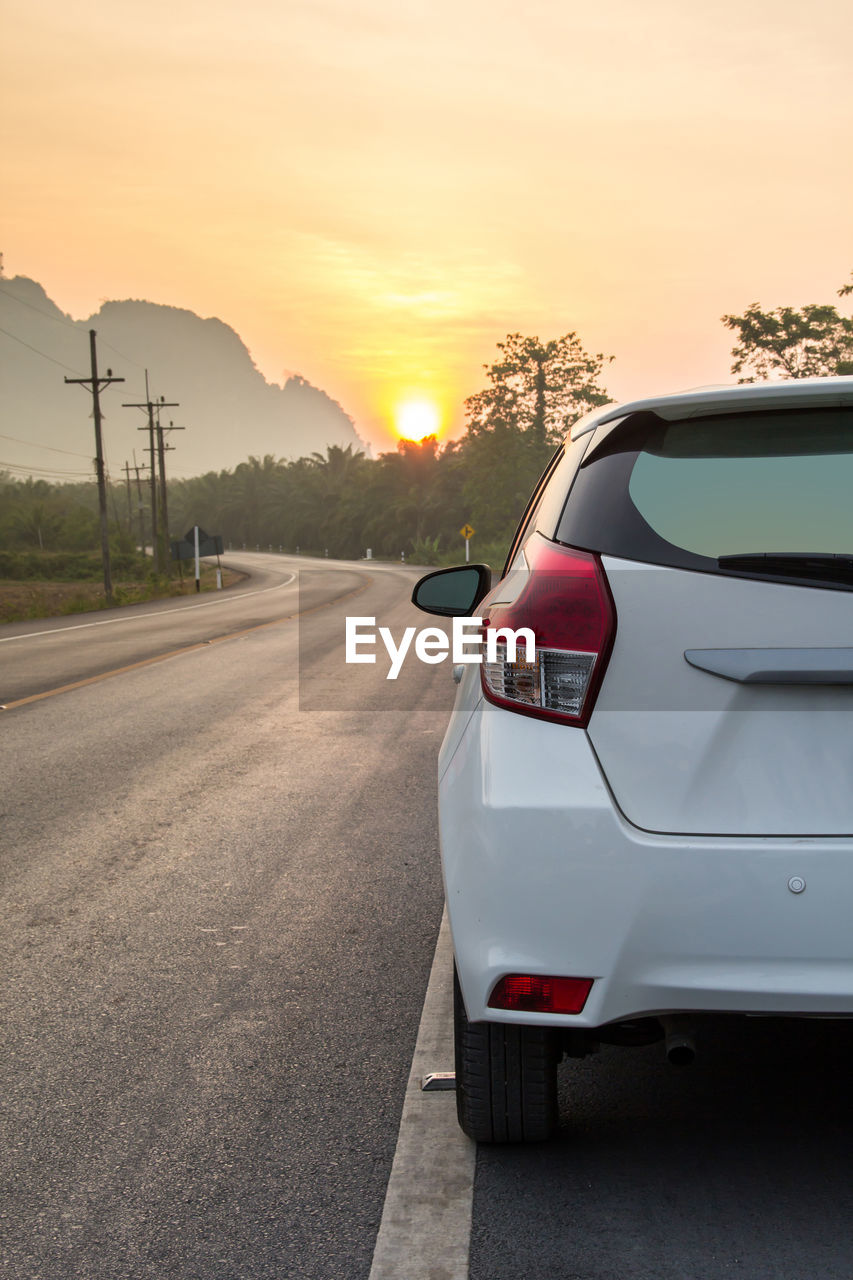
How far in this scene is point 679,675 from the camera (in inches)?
87.6

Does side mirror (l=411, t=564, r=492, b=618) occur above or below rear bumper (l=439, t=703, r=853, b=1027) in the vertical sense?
above

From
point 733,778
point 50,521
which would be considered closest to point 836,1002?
point 733,778

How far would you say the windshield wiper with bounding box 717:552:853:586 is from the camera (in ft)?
7.22

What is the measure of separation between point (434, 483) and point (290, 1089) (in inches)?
3959

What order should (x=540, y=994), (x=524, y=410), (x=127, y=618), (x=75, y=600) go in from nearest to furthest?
(x=540, y=994)
(x=127, y=618)
(x=75, y=600)
(x=524, y=410)

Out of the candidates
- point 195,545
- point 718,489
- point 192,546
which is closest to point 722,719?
point 718,489

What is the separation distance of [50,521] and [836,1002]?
118 m

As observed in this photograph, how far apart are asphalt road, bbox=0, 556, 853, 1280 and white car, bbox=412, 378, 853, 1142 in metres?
0.36

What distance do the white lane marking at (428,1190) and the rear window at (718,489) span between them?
1.38 metres

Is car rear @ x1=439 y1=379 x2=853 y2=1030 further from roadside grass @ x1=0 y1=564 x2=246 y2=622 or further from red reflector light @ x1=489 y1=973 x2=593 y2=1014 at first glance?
roadside grass @ x1=0 y1=564 x2=246 y2=622

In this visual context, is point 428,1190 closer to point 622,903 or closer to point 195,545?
point 622,903

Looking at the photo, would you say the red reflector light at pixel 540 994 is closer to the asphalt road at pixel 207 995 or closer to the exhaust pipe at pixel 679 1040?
the exhaust pipe at pixel 679 1040

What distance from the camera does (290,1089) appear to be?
2.98m

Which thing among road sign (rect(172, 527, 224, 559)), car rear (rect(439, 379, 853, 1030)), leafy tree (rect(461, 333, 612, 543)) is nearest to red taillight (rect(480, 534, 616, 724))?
car rear (rect(439, 379, 853, 1030))
